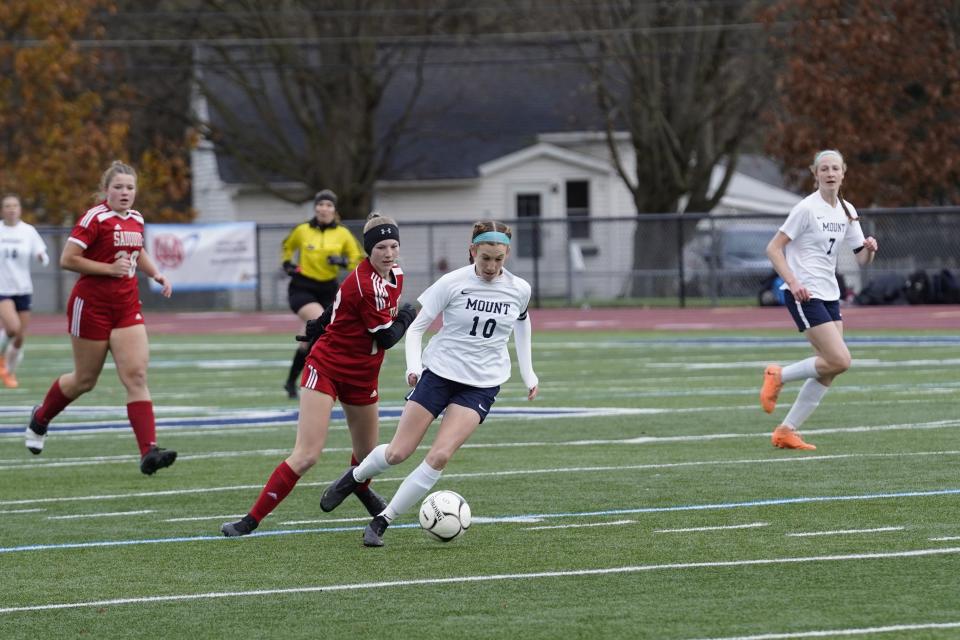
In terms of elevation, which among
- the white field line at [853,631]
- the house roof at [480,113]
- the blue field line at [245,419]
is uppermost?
the house roof at [480,113]

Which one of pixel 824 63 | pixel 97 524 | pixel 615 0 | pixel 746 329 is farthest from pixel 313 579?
pixel 615 0

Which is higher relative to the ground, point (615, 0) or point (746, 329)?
point (615, 0)

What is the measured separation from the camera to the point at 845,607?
6.38 metres

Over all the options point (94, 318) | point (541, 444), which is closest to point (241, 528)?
point (94, 318)

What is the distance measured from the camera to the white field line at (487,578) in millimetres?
6984

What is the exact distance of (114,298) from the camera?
11000 millimetres

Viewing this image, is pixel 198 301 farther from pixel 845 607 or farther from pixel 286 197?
pixel 845 607

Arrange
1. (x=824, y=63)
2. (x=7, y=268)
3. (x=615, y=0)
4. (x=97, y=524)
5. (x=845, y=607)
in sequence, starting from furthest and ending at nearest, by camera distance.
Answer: (x=615, y=0)
(x=824, y=63)
(x=7, y=268)
(x=97, y=524)
(x=845, y=607)

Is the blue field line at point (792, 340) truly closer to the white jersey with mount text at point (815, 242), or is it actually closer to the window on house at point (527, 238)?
the window on house at point (527, 238)

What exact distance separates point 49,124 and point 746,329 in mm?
20954

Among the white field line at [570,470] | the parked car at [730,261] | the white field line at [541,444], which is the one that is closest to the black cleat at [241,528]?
the white field line at [570,470]

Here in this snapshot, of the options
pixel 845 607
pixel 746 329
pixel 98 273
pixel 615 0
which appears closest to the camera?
pixel 845 607

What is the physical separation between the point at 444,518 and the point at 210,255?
2863 centimetres

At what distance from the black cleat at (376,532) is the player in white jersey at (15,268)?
11368mm
